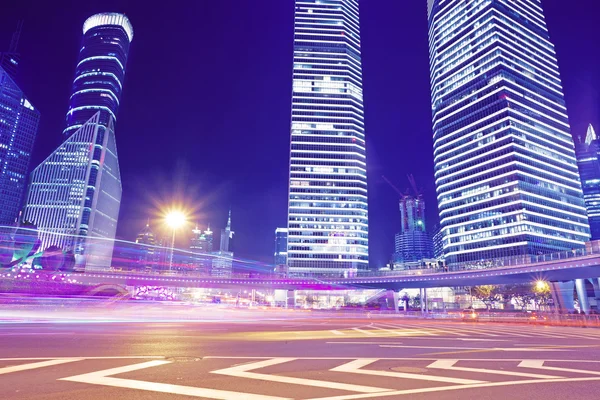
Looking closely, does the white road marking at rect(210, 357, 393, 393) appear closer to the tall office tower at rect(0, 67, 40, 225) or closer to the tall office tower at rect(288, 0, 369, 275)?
the tall office tower at rect(288, 0, 369, 275)

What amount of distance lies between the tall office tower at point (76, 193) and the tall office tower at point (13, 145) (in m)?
11.2

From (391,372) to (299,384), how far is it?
2.64 meters

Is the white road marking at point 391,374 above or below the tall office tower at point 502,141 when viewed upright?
below

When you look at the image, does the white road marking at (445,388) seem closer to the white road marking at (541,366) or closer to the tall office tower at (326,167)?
the white road marking at (541,366)

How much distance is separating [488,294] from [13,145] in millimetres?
203244

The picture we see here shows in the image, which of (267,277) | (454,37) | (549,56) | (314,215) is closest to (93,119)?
(314,215)

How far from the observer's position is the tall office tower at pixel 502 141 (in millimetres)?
134875

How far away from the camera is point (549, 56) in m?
166

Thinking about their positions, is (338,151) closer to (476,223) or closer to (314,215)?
(314,215)

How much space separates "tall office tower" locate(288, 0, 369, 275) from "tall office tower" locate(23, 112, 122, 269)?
9156 cm

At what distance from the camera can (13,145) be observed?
584 feet

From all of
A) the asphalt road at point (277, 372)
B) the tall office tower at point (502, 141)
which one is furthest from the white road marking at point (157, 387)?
the tall office tower at point (502, 141)

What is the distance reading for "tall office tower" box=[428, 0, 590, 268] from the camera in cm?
13488

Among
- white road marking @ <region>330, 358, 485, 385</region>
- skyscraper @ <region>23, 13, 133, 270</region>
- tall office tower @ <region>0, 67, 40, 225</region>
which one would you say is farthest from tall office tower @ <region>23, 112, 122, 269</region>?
white road marking @ <region>330, 358, 485, 385</region>
